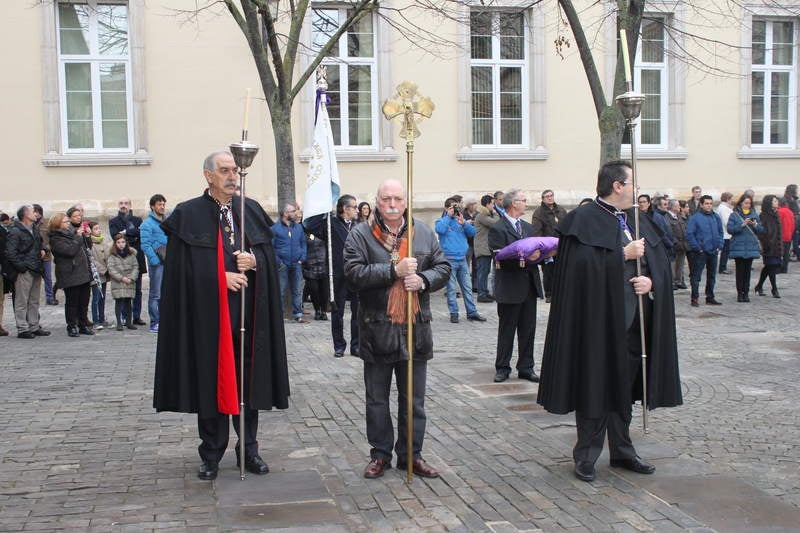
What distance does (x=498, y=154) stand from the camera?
65.2ft

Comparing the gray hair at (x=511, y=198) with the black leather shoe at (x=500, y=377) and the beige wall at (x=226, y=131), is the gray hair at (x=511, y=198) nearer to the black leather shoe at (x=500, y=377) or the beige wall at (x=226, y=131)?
the black leather shoe at (x=500, y=377)

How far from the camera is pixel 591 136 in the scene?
67.4ft

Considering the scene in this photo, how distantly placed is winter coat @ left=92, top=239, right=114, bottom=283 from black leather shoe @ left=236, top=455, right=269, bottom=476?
821 cm

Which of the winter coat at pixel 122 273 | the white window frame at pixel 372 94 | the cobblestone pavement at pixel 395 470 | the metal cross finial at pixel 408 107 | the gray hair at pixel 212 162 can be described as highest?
the white window frame at pixel 372 94

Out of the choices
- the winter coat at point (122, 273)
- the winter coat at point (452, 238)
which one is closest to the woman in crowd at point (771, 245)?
the winter coat at point (452, 238)

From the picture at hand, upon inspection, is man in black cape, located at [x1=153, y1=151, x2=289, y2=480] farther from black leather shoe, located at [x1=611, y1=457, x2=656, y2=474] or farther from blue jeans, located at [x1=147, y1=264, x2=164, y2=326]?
blue jeans, located at [x1=147, y1=264, x2=164, y2=326]

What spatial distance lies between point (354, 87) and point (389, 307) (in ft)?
46.2

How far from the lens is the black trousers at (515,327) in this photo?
364 inches

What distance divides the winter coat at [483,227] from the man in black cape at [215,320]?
31.6 feet

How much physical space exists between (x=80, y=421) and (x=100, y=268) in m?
6.46

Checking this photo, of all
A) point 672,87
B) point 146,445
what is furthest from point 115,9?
point 146,445

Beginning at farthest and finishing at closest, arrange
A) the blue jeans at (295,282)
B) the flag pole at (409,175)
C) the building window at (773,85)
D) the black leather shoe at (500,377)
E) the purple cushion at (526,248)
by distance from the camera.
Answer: the building window at (773,85)
the blue jeans at (295,282)
the black leather shoe at (500,377)
the purple cushion at (526,248)
the flag pole at (409,175)

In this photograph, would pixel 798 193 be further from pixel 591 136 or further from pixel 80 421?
pixel 80 421

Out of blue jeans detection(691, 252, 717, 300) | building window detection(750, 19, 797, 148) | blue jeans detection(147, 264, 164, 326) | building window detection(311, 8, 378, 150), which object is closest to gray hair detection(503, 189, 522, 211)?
blue jeans detection(147, 264, 164, 326)
